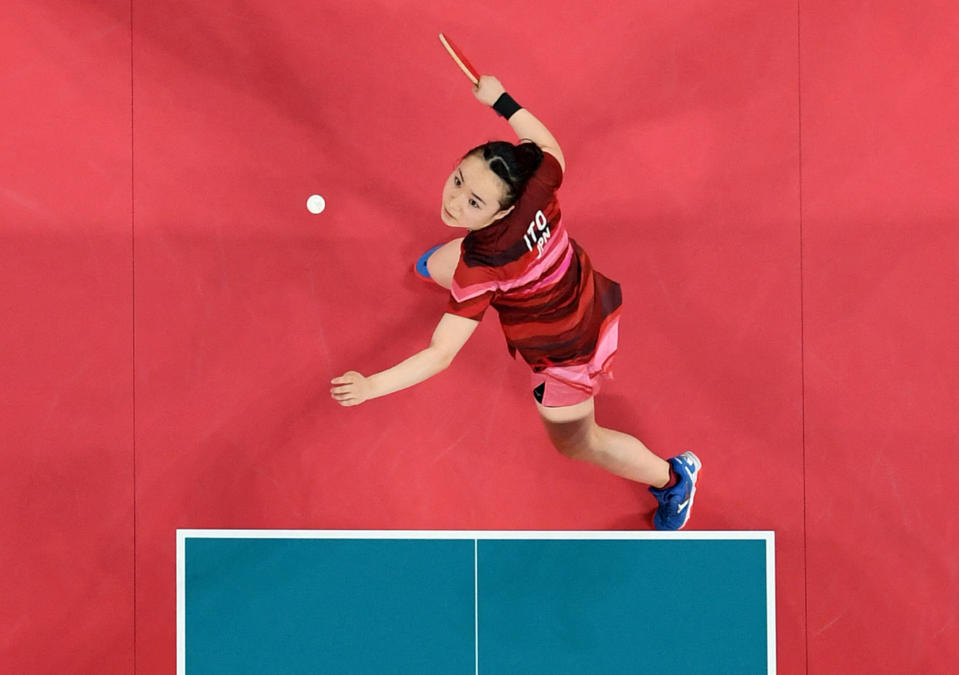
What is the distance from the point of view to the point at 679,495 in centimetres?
368

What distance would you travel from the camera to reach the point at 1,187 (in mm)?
3893

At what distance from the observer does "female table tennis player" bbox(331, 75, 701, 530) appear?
2.78m

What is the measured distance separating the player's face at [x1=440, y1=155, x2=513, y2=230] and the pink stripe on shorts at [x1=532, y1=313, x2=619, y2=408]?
76cm

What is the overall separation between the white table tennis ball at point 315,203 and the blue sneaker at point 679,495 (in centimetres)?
204

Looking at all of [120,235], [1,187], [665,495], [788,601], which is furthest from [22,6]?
[788,601]

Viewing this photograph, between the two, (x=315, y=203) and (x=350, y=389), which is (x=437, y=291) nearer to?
(x=315, y=203)

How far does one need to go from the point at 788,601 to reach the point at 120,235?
12.0 ft

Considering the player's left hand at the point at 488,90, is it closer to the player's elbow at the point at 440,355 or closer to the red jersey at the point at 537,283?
the red jersey at the point at 537,283

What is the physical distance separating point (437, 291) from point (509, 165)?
4.08 feet

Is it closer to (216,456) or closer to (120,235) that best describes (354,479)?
(216,456)

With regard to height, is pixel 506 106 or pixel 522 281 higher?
pixel 506 106

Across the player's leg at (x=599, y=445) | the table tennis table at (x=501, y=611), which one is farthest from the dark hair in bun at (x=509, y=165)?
the table tennis table at (x=501, y=611)

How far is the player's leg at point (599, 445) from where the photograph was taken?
3.44 metres

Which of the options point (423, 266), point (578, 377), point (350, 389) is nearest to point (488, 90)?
point (423, 266)
